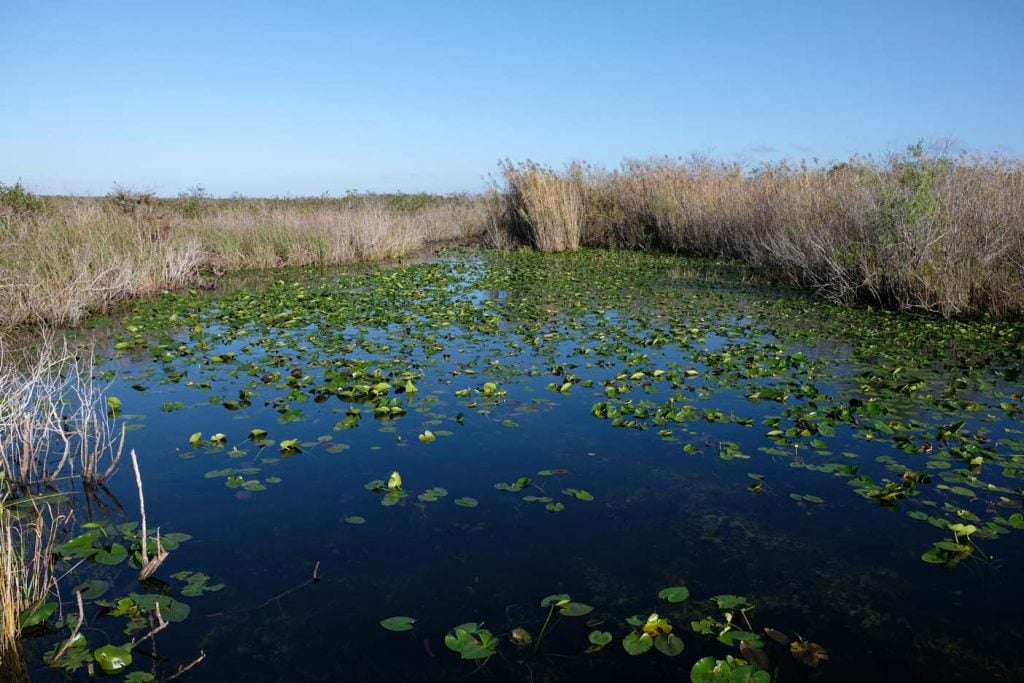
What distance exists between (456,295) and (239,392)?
5.90 m

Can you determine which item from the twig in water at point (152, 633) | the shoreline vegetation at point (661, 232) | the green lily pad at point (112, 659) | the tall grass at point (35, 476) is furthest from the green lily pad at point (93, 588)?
the shoreline vegetation at point (661, 232)

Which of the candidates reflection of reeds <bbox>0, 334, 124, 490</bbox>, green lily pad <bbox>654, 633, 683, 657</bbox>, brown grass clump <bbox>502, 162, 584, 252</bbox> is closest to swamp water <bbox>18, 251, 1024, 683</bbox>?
green lily pad <bbox>654, 633, 683, 657</bbox>

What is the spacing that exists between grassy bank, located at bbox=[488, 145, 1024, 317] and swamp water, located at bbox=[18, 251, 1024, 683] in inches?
56.8

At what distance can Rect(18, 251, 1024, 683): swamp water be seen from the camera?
2.76m

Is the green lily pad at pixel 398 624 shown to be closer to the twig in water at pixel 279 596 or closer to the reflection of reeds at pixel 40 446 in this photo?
the twig in water at pixel 279 596

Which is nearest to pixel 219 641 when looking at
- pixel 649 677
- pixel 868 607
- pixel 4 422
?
pixel 649 677

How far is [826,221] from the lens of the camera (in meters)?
11.9

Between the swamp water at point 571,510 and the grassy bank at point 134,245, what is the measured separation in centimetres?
223

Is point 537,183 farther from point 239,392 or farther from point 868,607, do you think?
point 868,607

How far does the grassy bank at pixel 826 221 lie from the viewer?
29.5ft

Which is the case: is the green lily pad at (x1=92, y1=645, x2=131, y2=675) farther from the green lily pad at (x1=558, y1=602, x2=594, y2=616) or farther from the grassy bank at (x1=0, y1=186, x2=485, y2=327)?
the grassy bank at (x1=0, y1=186, x2=485, y2=327)

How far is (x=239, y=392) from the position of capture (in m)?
6.22

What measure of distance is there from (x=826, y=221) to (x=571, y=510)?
1007 centimetres

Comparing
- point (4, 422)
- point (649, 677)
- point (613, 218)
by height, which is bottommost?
point (649, 677)
